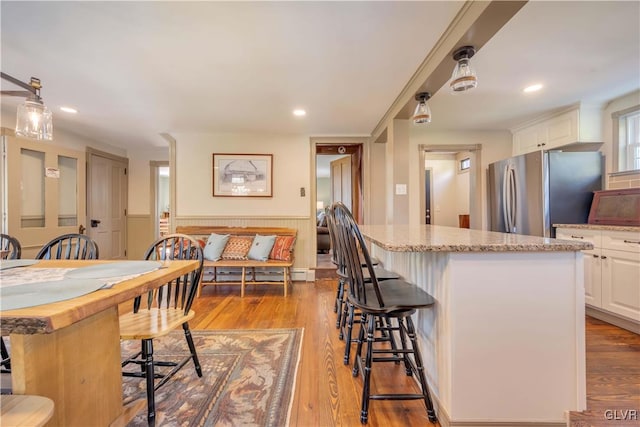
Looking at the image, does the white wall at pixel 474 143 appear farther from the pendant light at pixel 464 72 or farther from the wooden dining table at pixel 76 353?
the wooden dining table at pixel 76 353

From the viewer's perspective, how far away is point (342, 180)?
5.67 m

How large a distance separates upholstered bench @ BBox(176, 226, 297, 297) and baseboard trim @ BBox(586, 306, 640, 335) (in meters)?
3.05

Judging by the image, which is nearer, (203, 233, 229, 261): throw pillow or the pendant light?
the pendant light

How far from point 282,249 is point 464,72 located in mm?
2725

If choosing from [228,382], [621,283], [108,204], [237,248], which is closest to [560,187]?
[621,283]

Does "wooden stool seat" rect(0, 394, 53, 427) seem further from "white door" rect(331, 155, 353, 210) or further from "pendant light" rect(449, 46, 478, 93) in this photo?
"white door" rect(331, 155, 353, 210)

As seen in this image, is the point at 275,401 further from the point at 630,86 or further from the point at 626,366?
the point at 630,86

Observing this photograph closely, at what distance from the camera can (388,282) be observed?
5.42 ft

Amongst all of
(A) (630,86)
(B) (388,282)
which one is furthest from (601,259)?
(B) (388,282)

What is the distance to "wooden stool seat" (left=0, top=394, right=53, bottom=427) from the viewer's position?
0.71 m

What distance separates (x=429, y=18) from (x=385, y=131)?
1.89m

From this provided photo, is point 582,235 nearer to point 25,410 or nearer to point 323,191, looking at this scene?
point 25,410

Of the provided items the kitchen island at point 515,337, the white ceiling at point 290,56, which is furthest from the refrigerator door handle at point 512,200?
Answer: the kitchen island at point 515,337

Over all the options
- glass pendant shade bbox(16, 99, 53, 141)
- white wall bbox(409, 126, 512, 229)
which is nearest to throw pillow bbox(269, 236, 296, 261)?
white wall bbox(409, 126, 512, 229)
